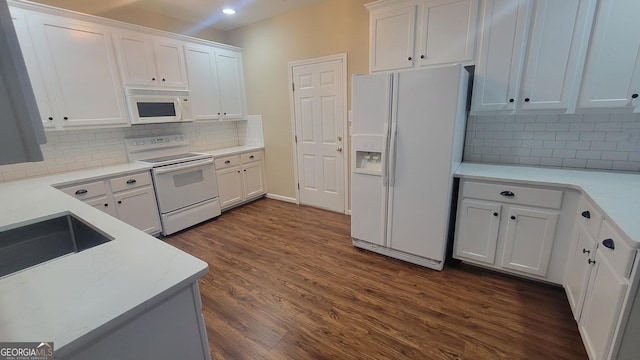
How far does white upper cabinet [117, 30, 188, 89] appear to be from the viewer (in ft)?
9.73

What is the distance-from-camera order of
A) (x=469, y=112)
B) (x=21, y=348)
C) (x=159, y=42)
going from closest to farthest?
(x=21, y=348)
(x=469, y=112)
(x=159, y=42)

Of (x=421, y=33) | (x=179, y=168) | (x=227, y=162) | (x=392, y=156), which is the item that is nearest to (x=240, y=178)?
(x=227, y=162)

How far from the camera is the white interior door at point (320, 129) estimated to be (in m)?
3.55

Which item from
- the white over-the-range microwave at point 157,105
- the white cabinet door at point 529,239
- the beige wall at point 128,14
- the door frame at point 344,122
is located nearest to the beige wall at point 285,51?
the door frame at point 344,122

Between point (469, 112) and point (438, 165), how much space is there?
0.73m

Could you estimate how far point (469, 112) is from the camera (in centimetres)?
254

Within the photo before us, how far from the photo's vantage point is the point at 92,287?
0.85 m

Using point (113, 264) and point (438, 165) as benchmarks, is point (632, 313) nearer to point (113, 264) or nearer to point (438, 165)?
point (438, 165)

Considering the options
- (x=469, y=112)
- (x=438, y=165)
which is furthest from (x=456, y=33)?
(x=438, y=165)

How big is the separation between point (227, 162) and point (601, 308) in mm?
3887

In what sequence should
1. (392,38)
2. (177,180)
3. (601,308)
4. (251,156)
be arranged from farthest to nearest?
(251,156), (177,180), (392,38), (601,308)

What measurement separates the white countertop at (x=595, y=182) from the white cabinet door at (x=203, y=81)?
10.9 feet

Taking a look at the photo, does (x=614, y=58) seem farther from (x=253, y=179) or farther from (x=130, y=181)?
(x=130, y=181)

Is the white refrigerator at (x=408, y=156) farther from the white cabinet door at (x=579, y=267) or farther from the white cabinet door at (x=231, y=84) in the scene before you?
the white cabinet door at (x=231, y=84)
